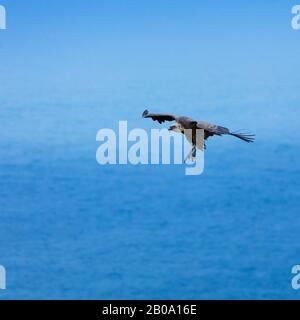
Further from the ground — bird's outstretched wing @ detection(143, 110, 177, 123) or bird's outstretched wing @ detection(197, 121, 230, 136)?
bird's outstretched wing @ detection(143, 110, 177, 123)

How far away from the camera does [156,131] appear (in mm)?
4184

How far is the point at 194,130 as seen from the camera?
417 centimetres

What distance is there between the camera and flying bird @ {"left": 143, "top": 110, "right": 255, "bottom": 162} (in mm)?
4152

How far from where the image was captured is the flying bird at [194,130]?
415cm

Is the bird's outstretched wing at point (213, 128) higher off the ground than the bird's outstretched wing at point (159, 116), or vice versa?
the bird's outstretched wing at point (159, 116)
